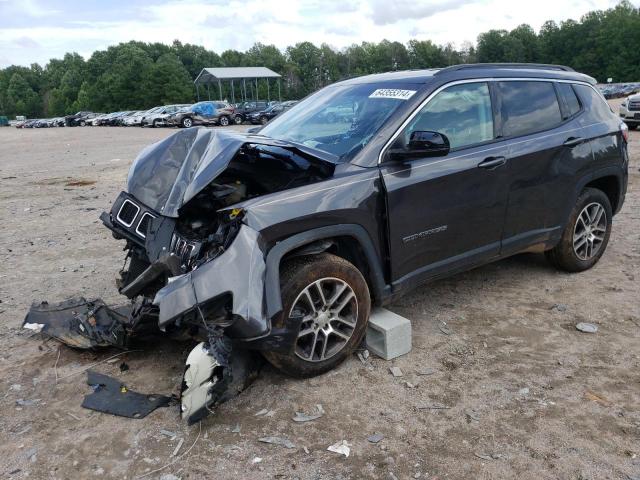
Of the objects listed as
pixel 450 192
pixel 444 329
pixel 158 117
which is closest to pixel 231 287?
pixel 450 192

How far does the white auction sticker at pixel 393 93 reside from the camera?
3.99 metres

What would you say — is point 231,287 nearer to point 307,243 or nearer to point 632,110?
point 307,243

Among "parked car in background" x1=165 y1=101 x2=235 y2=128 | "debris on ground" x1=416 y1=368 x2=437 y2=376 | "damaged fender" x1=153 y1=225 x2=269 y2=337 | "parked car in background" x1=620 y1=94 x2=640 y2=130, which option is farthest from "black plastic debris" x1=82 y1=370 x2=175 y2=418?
"parked car in background" x1=165 y1=101 x2=235 y2=128

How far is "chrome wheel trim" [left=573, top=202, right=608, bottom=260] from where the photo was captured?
517 centimetres

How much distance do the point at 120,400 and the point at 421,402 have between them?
1877 mm

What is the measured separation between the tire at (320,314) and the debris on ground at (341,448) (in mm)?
620

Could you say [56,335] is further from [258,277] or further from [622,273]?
[622,273]

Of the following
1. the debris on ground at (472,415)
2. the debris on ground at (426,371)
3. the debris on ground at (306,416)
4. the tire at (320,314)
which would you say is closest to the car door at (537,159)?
the debris on ground at (426,371)

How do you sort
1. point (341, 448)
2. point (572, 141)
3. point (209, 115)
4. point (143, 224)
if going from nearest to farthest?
point (341, 448)
point (143, 224)
point (572, 141)
point (209, 115)

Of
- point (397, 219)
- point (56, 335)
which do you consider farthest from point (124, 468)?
point (397, 219)

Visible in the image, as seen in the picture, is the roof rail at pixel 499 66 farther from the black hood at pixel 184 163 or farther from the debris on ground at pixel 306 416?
the debris on ground at pixel 306 416

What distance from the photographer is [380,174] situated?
3689 mm

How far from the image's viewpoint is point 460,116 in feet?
13.7

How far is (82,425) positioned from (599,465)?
2.85 m
